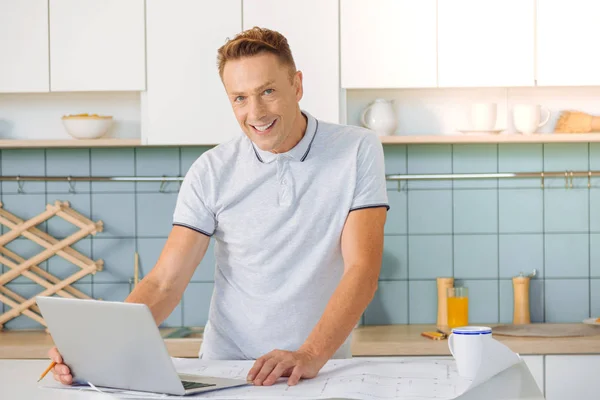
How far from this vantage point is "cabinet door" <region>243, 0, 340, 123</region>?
2.86 meters

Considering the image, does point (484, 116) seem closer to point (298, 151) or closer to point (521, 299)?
point (521, 299)

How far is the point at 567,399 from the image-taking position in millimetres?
2721

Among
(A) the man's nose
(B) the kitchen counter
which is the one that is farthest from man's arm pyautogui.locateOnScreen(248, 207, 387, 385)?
(B) the kitchen counter

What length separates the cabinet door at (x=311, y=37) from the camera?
2.86 m

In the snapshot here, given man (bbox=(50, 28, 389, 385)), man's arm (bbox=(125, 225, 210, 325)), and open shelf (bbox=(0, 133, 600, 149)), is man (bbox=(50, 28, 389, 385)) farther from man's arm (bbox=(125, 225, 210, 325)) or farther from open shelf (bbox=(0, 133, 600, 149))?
open shelf (bbox=(0, 133, 600, 149))

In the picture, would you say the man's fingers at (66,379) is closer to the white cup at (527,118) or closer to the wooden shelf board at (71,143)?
the wooden shelf board at (71,143)

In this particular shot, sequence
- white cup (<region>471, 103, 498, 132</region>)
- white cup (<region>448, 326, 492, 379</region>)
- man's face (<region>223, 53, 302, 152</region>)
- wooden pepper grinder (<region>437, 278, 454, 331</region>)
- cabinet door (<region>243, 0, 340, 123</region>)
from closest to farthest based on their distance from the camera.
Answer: white cup (<region>448, 326, 492, 379</region>) < man's face (<region>223, 53, 302, 152</region>) < cabinet door (<region>243, 0, 340, 123</region>) < white cup (<region>471, 103, 498, 132</region>) < wooden pepper grinder (<region>437, 278, 454, 331</region>)

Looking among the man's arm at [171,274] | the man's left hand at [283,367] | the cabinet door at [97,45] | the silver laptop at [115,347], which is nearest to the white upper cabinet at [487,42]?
the cabinet door at [97,45]

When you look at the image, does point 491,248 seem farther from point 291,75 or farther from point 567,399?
point 291,75

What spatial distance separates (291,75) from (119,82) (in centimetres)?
133

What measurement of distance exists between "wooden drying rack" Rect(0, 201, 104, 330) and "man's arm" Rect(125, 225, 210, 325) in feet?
4.80

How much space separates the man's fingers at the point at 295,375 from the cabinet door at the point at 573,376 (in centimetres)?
158

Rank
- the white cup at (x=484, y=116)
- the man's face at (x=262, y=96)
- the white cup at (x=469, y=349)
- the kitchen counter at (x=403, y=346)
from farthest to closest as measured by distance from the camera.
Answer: the white cup at (x=484, y=116) → the kitchen counter at (x=403, y=346) → the man's face at (x=262, y=96) → the white cup at (x=469, y=349)

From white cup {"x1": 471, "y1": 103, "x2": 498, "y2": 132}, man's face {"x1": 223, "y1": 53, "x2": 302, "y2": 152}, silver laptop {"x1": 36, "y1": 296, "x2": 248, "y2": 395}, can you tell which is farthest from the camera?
white cup {"x1": 471, "y1": 103, "x2": 498, "y2": 132}
